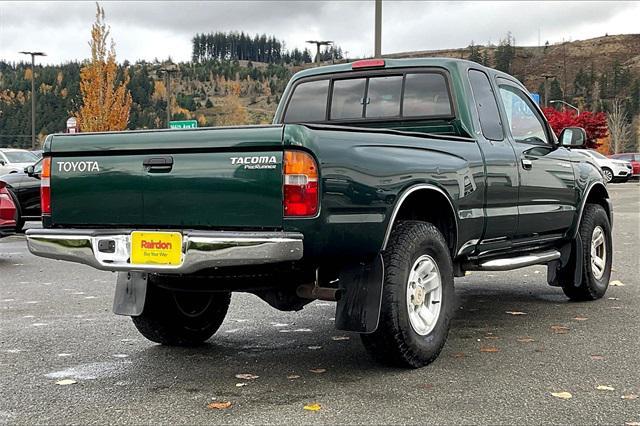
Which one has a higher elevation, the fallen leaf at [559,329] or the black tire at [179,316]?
the black tire at [179,316]

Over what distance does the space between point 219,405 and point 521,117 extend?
3.83m

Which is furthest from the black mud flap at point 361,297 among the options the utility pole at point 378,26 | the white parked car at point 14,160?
the white parked car at point 14,160

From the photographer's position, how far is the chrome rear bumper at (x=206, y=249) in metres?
4.18

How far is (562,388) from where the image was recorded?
176 inches

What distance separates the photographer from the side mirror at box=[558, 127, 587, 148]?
23.3 ft

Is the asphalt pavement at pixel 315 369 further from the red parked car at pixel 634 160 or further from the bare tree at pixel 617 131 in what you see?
the bare tree at pixel 617 131

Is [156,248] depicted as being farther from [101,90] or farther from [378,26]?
[101,90]

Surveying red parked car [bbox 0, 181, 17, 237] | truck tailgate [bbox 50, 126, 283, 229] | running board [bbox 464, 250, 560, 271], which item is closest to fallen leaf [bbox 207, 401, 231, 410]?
truck tailgate [bbox 50, 126, 283, 229]

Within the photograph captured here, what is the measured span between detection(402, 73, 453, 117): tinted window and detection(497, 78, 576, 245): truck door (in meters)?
0.70

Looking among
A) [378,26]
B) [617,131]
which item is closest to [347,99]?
[378,26]

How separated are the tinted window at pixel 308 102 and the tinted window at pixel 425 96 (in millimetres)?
738

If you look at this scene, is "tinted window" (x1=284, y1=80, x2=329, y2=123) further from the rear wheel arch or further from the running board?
the running board

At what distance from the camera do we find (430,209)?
5398mm

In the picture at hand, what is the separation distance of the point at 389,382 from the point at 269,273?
899 mm
